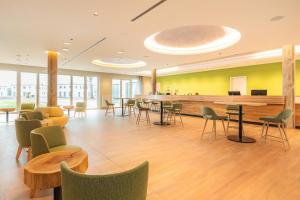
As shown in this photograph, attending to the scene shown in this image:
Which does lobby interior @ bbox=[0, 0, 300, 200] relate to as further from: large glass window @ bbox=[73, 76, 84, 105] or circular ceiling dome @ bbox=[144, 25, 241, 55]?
large glass window @ bbox=[73, 76, 84, 105]

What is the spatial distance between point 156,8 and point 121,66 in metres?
8.22

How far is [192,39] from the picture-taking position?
20.4 feet

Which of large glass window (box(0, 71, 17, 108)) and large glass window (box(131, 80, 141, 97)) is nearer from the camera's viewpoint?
large glass window (box(0, 71, 17, 108))

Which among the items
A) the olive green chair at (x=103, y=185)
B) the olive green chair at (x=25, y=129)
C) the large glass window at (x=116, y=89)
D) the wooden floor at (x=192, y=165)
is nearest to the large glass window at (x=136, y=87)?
the large glass window at (x=116, y=89)

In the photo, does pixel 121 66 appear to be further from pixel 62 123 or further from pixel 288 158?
pixel 288 158

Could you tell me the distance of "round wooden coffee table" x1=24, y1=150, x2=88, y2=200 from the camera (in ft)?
4.79

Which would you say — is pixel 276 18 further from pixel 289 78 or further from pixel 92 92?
pixel 92 92

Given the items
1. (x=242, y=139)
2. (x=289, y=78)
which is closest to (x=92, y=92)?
(x=242, y=139)

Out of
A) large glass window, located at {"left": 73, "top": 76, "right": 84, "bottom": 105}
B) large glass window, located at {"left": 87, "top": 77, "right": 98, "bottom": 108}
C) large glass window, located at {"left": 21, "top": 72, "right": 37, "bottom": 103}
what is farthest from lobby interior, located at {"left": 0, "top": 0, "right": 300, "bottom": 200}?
large glass window, located at {"left": 87, "top": 77, "right": 98, "bottom": 108}

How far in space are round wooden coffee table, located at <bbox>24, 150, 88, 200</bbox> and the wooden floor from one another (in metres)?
0.61

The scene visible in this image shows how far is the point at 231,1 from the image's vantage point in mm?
3035

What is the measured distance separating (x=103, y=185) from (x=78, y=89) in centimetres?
1233

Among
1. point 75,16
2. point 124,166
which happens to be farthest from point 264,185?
point 75,16

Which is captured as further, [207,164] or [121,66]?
[121,66]
